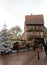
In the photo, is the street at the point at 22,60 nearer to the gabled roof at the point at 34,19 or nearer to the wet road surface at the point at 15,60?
the wet road surface at the point at 15,60

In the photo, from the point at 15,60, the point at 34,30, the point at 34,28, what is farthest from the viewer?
the point at 34,30

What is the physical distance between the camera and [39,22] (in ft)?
247

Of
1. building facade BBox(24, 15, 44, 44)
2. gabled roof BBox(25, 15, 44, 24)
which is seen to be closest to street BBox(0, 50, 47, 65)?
building facade BBox(24, 15, 44, 44)

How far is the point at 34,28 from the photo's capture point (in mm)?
75062

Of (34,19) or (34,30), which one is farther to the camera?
(34,19)

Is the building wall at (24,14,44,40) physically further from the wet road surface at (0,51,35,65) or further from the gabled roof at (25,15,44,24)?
the wet road surface at (0,51,35,65)

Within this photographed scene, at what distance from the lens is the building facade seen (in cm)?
7306

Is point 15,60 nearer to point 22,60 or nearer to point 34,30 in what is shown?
point 22,60

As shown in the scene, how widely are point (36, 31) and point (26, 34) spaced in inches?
150

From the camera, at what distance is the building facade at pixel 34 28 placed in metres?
73.1

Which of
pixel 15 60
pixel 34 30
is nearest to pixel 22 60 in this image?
pixel 15 60

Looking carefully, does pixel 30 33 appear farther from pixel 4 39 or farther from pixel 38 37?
pixel 4 39

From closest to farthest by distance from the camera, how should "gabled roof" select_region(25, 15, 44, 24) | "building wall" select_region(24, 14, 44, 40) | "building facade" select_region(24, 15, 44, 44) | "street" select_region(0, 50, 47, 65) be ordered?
"street" select_region(0, 50, 47, 65) → "building facade" select_region(24, 15, 44, 44) → "building wall" select_region(24, 14, 44, 40) → "gabled roof" select_region(25, 15, 44, 24)

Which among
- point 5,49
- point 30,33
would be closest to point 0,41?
point 5,49
